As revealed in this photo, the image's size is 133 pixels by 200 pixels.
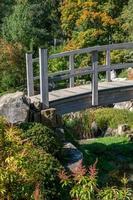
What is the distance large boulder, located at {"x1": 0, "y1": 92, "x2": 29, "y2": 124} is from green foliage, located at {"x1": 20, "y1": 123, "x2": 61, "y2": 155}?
1.77 ft

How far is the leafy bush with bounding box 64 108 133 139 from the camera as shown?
797 inches

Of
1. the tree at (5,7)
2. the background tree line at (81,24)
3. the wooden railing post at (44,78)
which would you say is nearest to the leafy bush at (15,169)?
the wooden railing post at (44,78)

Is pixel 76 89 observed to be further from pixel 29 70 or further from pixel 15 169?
pixel 15 169

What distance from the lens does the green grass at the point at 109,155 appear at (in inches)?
574

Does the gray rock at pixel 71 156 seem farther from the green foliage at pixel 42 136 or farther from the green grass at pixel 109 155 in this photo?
the green grass at pixel 109 155

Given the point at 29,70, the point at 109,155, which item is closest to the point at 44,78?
the point at 29,70

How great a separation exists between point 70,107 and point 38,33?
16404 millimetres

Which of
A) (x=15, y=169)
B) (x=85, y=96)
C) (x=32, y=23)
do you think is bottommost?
(x=32, y=23)

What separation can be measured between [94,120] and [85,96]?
5893 mm

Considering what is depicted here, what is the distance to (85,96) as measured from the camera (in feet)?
48.6

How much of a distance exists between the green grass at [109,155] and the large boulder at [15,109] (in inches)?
93.6

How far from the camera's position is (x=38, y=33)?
30.5 meters

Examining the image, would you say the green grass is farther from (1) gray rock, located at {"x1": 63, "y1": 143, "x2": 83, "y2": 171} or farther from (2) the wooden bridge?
(2) the wooden bridge

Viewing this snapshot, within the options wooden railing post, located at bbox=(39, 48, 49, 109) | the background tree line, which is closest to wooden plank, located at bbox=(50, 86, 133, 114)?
wooden railing post, located at bbox=(39, 48, 49, 109)
